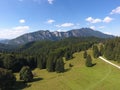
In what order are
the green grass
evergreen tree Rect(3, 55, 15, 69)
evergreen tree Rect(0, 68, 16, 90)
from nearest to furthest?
1. the green grass
2. evergreen tree Rect(0, 68, 16, 90)
3. evergreen tree Rect(3, 55, 15, 69)

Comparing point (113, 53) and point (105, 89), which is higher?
point (113, 53)

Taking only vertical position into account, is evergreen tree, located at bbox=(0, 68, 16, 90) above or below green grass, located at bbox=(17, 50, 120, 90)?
above

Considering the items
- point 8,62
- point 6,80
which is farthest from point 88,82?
point 8,62

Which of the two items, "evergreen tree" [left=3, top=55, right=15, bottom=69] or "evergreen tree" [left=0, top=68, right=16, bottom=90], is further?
"evergreen tree" [left=3, top=55, right=15, bottom=69]

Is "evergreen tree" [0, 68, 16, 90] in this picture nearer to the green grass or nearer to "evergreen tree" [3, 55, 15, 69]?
the green grass

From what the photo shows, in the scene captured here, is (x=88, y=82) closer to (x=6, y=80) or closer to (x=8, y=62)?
(x=6, y=80)

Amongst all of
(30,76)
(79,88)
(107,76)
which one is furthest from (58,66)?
(79,88)

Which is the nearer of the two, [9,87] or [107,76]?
[9,87]

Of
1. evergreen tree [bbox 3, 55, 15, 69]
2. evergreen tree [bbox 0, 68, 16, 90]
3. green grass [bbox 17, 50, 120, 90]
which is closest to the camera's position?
green grass [bbox 17, 50, 120, 90]

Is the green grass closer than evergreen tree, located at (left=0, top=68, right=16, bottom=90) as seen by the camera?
Yes

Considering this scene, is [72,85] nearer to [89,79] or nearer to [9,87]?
[89,79]

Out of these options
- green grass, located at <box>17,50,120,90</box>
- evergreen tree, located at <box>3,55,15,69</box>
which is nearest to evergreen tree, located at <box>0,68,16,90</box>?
green grass, located at <box>17,50,120,90</box>
